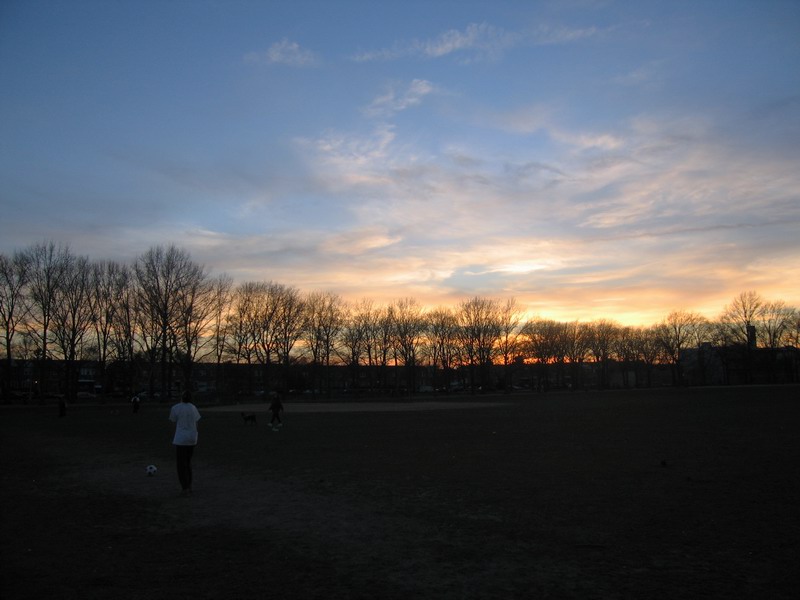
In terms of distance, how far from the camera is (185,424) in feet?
37.7

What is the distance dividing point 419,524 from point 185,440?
17.7 ft

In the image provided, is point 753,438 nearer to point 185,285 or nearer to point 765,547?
point 765,547

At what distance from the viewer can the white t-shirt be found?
11336 millimetres

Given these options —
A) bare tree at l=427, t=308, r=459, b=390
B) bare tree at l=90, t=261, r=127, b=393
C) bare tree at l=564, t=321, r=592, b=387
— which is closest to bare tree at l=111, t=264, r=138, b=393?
bare tree at l=90, t=261, r=127, b=393

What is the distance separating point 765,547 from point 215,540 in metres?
7.08

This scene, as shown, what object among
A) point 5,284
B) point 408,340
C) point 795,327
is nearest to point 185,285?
point 5,284

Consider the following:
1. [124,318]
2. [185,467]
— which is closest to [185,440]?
[185,467]

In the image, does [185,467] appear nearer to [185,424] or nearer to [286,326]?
[185,424]

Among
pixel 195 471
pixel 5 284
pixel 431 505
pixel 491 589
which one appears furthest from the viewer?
pixel 5 284

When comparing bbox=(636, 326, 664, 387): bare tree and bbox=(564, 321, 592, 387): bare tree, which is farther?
bbox=(636, 326, 664, 387): bare tree

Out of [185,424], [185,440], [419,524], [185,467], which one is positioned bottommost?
[419,524]

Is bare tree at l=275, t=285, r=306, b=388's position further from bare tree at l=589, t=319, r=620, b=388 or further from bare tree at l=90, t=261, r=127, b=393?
bare tree at l=589, t=319, r=620, b=388

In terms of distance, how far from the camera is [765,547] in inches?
274

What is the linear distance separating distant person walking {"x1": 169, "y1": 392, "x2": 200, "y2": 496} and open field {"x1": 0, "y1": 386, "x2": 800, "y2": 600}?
49cm
